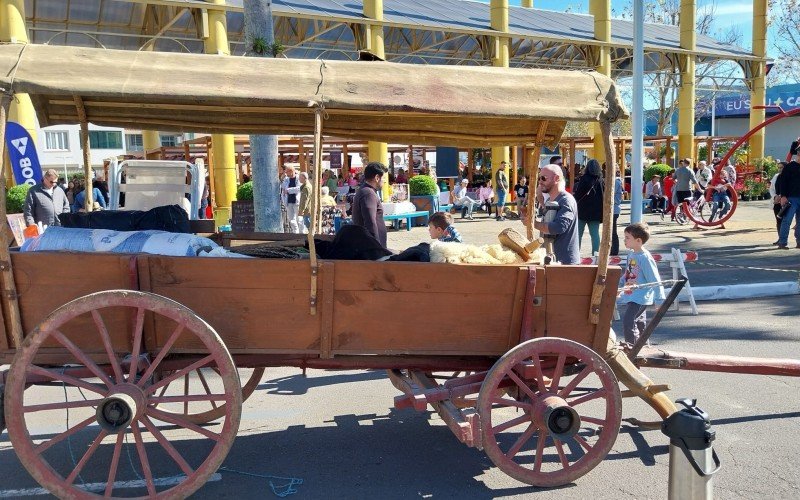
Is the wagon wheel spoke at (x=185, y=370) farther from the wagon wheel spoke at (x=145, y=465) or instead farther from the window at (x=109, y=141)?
the window at (x=109, y=141)

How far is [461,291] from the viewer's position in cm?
380

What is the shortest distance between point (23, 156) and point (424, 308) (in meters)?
9.86

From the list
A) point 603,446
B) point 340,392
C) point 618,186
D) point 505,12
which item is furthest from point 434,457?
point 505,12

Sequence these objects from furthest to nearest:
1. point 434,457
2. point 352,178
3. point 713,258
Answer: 1. point 352,178
2. point 713,258
3. point 434,457

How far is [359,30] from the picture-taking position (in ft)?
61.8

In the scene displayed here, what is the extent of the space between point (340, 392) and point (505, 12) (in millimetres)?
18146

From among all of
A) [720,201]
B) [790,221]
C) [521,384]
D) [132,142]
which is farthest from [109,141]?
[521,384]

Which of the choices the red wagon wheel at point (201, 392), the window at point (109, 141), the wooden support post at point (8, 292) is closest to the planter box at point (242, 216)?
the red wagon wheel at point (201, 392)

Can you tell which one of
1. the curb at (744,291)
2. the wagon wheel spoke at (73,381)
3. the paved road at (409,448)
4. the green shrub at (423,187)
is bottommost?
the paved road at (409,448)

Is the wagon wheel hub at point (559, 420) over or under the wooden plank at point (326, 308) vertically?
under

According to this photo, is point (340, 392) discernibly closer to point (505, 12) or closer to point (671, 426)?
point (671, 426)

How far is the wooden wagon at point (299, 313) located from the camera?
3.39 meters

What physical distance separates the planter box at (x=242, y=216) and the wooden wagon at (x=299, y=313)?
9.61m

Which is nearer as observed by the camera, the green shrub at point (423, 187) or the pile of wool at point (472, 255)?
the pile of wool at point (472, 255)
